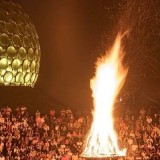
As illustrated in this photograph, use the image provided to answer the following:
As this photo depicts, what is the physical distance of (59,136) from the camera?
626 inches

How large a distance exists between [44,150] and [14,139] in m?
1.01

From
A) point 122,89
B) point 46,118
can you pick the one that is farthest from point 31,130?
point 122,89

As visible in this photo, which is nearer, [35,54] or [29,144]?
[29,144]

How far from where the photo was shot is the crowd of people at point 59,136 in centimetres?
1407

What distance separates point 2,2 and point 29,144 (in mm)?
10683

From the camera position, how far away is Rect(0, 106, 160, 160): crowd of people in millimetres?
14073

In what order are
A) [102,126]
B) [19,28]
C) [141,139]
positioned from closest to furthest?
[102,126] → [141,139] → [19,28]

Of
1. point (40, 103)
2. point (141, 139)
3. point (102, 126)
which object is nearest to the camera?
point (102, 126)

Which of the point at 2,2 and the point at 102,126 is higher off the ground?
the point at 2,2

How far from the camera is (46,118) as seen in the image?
58.6ft

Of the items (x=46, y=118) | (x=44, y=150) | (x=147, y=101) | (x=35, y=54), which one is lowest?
(x=44, y=150)

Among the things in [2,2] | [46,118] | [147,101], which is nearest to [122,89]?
[147,101]

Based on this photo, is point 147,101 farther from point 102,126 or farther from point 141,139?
point 102,126

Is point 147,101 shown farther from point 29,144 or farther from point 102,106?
point 102,106
